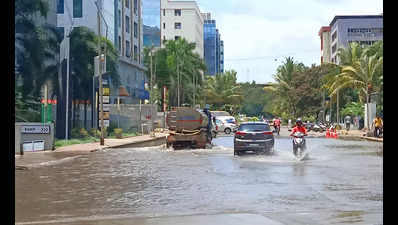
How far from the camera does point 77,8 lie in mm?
63188

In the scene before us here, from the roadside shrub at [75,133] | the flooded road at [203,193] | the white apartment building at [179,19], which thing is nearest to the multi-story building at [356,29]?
the white apartment building at [179,19]

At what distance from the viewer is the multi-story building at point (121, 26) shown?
6194 cm

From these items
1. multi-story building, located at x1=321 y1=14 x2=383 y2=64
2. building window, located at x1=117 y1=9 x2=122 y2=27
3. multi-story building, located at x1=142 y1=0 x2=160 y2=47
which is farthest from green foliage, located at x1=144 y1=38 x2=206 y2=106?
multi-story building, located at x1=321 y1=14 x2=383 y2=64

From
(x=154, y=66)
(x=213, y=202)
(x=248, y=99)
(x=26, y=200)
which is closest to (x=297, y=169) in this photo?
(x=213, y=202)

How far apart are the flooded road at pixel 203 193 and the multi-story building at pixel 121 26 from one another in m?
38.8

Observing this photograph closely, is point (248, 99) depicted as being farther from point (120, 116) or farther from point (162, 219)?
point (162, 219)

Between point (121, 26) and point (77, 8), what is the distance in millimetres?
10089

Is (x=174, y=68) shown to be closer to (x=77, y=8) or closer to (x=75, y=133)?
(x=77, y=8)

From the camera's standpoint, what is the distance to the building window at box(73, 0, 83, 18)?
62.9 meters

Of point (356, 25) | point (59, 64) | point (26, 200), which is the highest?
point (356, 25)

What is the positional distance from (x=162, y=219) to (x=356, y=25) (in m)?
121

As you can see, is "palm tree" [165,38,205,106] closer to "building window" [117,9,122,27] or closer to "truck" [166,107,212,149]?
"building window" [117,9,122,27]

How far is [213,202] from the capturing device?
12195 mm

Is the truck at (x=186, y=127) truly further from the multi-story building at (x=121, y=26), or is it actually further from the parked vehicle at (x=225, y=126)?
the parked vehicle at (x=225, y=126)
